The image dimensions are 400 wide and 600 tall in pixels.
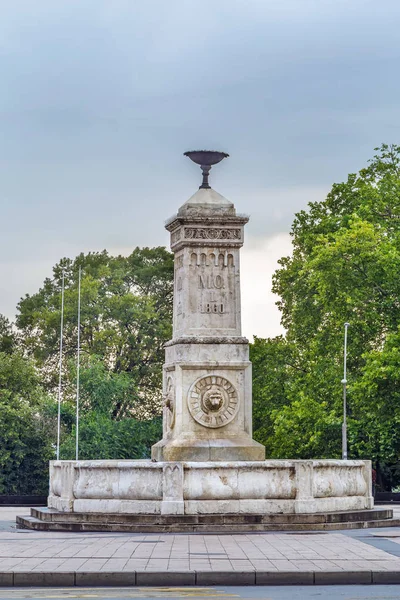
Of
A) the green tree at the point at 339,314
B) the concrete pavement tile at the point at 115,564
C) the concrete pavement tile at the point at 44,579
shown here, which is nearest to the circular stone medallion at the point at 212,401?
the concrete pavement tile at the point at 115,564

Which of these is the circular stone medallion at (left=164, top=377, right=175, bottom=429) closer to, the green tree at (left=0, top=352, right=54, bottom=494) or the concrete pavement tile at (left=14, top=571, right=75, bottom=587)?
the concrete pavement tile at (left=14, top=571, right=75, bottom=587)

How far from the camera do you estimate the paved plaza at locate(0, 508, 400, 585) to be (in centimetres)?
1574

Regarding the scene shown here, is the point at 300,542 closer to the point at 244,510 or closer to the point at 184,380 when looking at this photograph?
the point at 244,510

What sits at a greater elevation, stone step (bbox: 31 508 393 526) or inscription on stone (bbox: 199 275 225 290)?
inscription on stone (bbox: 199 275 225 290)

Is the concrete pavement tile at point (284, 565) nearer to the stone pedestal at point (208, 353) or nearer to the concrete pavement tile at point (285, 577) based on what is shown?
the concrete pavement tile at point (285, 577)

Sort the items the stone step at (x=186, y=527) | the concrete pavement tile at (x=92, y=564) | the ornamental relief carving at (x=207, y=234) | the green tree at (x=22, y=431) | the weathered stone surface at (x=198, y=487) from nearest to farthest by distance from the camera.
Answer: the concrete pavement tile at (x=92, y=564), the stone step at (x=186, y=527), the weathered stone surface at (x=198, y=487), the ornamental relief carving at (x=207, y=234), the green tree at (x=22, y=431)

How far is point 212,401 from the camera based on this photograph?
990 inches

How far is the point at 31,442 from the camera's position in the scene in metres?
61.4

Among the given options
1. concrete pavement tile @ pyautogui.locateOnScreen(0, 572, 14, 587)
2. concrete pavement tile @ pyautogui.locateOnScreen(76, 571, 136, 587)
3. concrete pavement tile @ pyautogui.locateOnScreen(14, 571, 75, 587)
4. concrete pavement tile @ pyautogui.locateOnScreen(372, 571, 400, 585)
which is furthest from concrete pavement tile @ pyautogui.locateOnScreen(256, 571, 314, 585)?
concrete pavement tile @ pyautogui.locateOnScreen(0, 572, 14, 587)

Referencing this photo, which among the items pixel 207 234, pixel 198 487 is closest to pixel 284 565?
pixel 198 487

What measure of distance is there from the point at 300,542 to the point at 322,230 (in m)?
33.7

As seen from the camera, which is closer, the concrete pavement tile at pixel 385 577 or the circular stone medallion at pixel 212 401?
the concrete pavement tile at pixel 385 577

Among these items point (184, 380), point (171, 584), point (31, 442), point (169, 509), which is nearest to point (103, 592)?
point (171, 584)

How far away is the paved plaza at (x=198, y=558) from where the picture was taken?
15.7 metres
